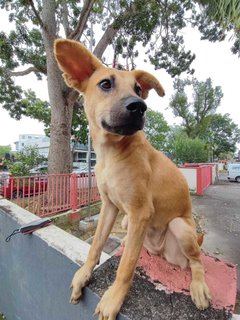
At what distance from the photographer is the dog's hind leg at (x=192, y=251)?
3.84 feet

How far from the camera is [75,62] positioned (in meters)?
1.48

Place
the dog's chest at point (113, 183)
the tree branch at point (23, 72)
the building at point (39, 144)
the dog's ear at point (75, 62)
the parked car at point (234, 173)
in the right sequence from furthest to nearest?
the parked car at point (234, 173) < the building at point (39, 144) < the tree branch at point (23, 72) < the dog's ear at point (75, 62) < the dog's chest at point (113, 183)

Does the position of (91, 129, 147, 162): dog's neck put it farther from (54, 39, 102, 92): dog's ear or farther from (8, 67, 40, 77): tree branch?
(8, 67, 40, 77): tree branch

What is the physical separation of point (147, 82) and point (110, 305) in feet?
4.04

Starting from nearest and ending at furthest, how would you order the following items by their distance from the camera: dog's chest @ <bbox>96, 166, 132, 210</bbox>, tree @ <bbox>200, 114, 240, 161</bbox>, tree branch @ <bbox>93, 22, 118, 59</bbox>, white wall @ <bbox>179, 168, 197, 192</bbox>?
dog's chest @ <bbox>96, 166, 132, 210</bbox>
tree branch @ <bbox>93, 22, 118, 59</bbox>
white wall @ <bbox>179, 168, 197, 192</bbox>
tree @ <bbox>200, 114, 240, 161</bbox>

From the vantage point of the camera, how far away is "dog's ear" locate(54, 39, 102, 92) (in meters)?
1.42

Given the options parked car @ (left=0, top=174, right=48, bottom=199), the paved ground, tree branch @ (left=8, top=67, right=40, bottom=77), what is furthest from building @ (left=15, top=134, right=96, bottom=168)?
tree branch @ (left=8, top=67, right=40, bottom=77)

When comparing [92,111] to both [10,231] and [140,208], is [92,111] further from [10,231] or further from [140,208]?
[10,231]

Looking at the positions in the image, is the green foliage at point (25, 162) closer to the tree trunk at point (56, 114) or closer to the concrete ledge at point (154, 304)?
the tree trunk at point (56, 114)

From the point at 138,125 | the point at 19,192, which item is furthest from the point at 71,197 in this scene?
the point at 138,125

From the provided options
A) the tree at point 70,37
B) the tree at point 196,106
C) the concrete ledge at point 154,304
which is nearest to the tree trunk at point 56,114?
the tree at point 70,37

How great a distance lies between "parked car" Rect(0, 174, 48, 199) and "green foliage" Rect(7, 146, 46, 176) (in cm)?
353

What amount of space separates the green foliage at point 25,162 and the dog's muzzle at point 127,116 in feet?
29.1

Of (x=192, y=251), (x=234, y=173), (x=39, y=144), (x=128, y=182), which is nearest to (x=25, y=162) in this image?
(x=128, y=182)
